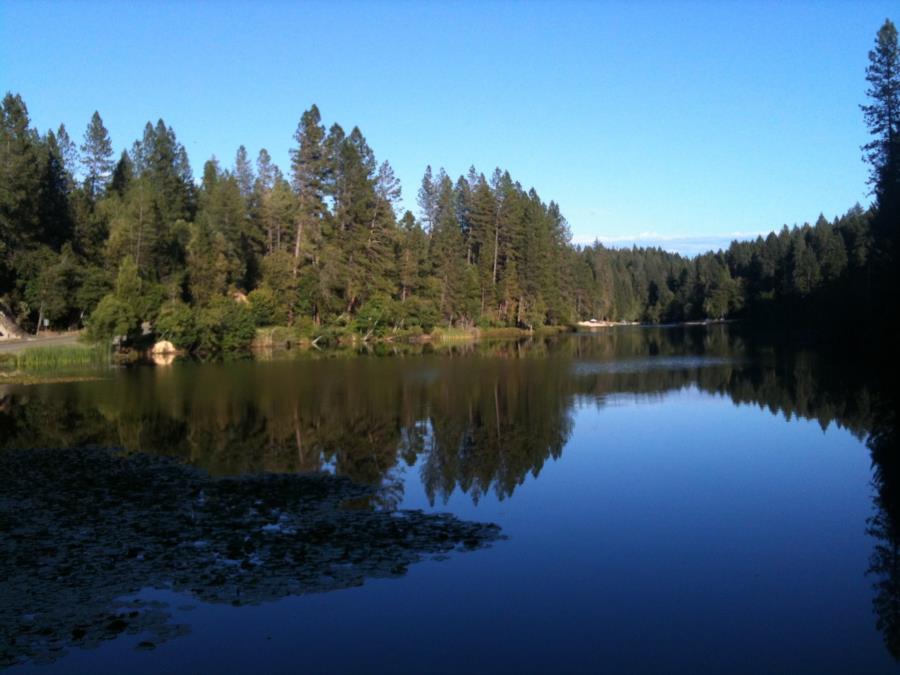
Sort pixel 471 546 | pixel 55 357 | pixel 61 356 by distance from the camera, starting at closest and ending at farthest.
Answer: pixel 471 546 < pixel 55 357 < pixel 61 356

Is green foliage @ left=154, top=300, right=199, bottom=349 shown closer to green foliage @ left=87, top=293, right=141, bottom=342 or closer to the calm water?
green foliage @ left=87, top=293, right=141, bottom=342

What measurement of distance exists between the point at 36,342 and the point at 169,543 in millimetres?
44753

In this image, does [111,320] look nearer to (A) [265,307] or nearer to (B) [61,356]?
(B) [61,356]

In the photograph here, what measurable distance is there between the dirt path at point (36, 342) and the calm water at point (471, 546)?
74.1 feet

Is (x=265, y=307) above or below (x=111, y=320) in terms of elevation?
above

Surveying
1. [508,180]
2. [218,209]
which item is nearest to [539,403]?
[218,209]

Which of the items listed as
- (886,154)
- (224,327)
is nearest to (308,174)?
(224,327)

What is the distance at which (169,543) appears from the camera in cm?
1178

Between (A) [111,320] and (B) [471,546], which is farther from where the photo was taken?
(A) [111,320]

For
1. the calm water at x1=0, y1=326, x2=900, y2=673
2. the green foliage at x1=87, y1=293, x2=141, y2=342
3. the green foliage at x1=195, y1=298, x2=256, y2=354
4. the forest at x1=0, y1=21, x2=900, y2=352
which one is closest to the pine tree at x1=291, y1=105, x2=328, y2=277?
the forest at x1=0, y1=21, x2=900, y2=352

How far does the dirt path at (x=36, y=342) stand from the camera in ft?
149

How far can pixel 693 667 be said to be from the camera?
8156 millimetres

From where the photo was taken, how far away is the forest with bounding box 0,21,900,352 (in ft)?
179

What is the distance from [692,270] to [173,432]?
156002 mm
